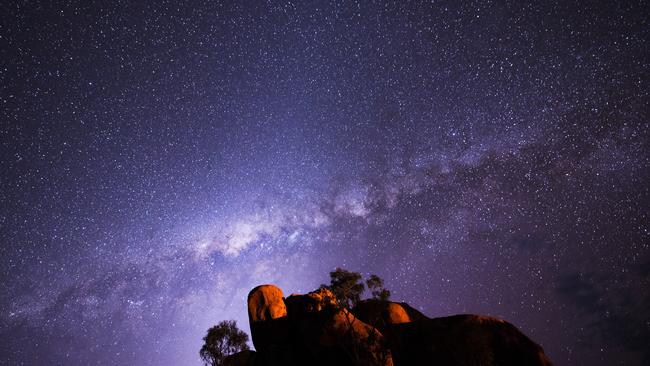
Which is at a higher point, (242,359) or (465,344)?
Answer: (242,359)

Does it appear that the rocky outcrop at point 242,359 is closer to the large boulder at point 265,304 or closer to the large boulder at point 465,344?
the large boulder at point 265,304

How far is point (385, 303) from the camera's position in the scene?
36.4m

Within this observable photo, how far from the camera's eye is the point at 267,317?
36.5m

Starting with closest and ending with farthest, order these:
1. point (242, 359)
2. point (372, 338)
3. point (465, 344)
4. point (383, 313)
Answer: point (465, 344) < point (372, 338) < point (383, 313) < point (242, 359)

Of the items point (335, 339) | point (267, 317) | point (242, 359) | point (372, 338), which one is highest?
point (267, 317)

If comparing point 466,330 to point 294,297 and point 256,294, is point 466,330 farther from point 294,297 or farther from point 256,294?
point 256,294

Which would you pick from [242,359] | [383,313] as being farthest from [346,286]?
[242,359]

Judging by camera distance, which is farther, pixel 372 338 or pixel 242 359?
pixel 242 359

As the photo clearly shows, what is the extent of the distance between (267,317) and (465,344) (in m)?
19.8

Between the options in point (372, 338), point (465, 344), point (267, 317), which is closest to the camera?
point (465, 344)

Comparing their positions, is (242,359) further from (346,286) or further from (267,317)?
(346,286)

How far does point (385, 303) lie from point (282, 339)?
36.7 feet

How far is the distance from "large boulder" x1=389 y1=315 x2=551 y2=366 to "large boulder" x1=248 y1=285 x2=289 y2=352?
38.7 ft

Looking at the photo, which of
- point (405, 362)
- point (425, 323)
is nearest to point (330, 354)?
point (405, 362)
